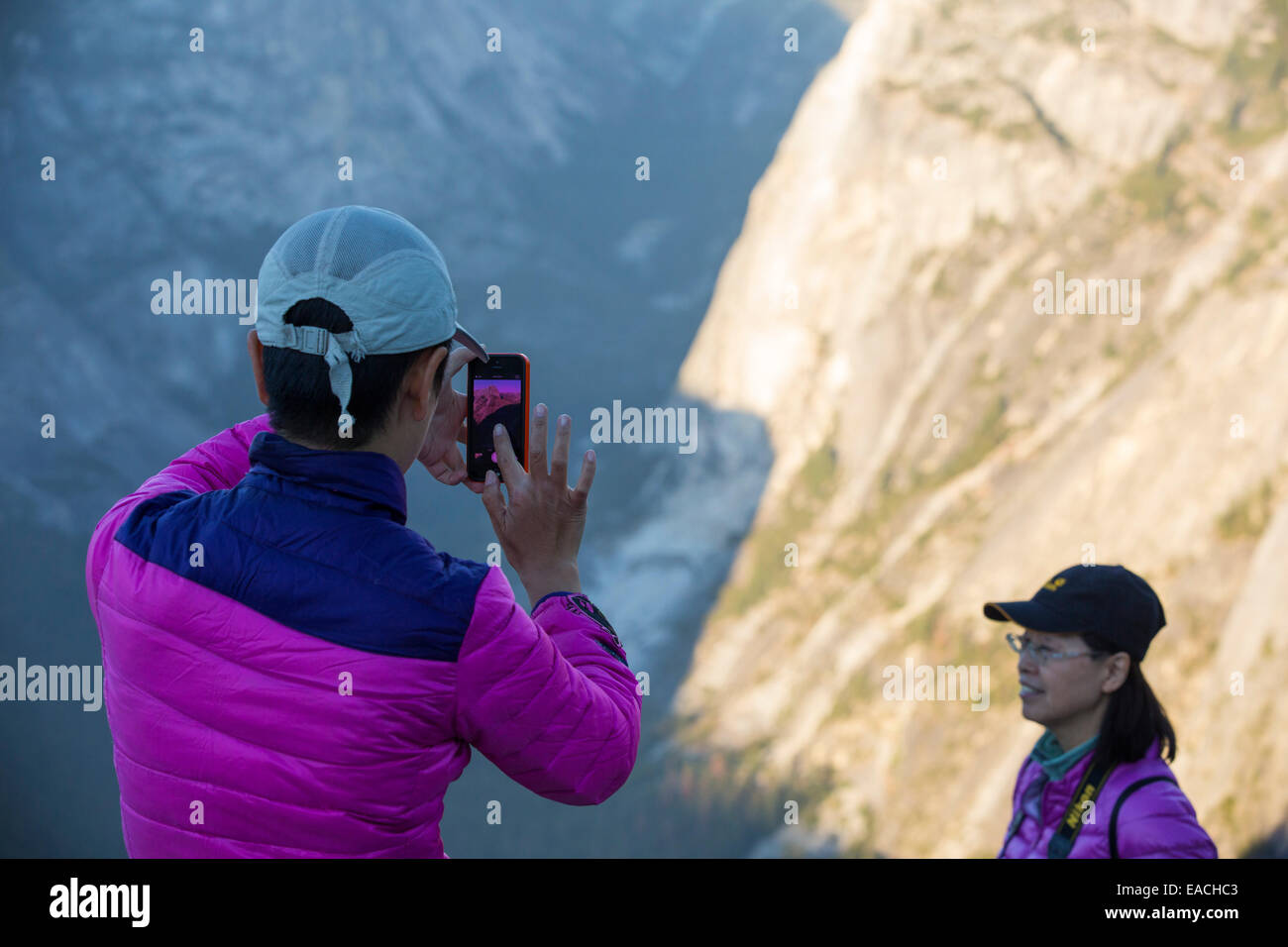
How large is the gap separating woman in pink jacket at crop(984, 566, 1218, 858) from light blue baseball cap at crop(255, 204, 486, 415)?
7.15 feet

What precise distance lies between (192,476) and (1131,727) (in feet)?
8.33

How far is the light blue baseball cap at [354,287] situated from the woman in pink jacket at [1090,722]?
2.18 m

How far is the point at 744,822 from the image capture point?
44.4ft

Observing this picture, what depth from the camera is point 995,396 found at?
591 inches

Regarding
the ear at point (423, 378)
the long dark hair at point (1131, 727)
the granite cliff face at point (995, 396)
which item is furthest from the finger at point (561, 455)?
the granite cliff face at point (995, 396)

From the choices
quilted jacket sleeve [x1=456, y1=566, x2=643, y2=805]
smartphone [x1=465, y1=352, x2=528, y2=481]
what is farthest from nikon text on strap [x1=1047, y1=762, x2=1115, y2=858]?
smartphone [x1=465, y1=352, x2=528, y2=481]

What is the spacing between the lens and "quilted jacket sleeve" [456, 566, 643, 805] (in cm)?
142

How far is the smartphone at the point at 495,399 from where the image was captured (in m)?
2.28

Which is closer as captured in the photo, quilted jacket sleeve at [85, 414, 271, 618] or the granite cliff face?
quilted jacket sleeve at [85, 414, 271, 618]

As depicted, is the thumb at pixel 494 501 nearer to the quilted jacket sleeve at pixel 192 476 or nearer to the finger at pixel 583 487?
the finger at pixel 583 487

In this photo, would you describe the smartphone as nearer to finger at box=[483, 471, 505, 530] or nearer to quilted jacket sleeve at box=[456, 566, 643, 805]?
finger at box=[483, 471, 505, 530]

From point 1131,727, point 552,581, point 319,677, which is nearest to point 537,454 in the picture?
point 552,581

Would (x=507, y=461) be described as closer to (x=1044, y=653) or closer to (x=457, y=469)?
(x=457, y=469)
